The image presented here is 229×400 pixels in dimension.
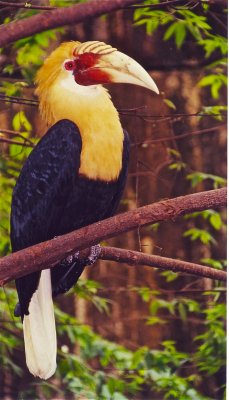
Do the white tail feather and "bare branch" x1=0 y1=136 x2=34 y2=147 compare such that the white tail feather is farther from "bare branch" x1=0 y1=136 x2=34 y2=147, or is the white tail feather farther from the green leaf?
the green leaf

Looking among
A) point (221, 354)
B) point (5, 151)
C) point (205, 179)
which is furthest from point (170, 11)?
point (221, 354)

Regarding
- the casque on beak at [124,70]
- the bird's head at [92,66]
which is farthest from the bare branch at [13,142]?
the casque on beak at [124,70]

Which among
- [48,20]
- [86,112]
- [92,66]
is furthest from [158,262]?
[48,20]

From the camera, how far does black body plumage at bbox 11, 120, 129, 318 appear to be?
1.51 m

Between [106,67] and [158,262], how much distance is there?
51 centimetres

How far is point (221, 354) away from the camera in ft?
5.11

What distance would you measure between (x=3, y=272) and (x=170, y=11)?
0.79 meters

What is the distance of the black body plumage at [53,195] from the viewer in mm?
1510

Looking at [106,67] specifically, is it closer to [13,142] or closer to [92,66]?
[92,66]

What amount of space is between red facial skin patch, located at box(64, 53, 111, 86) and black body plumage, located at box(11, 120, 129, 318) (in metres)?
0.12

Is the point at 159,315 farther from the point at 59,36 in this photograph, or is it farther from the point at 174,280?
the point at 59,36

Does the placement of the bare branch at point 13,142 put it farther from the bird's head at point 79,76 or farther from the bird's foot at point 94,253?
the bird's foot at point 94,253

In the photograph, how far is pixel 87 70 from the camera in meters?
1.56

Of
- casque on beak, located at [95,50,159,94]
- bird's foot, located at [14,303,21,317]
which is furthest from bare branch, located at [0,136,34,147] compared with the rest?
bird's foot, located at [14,303,21,317]
